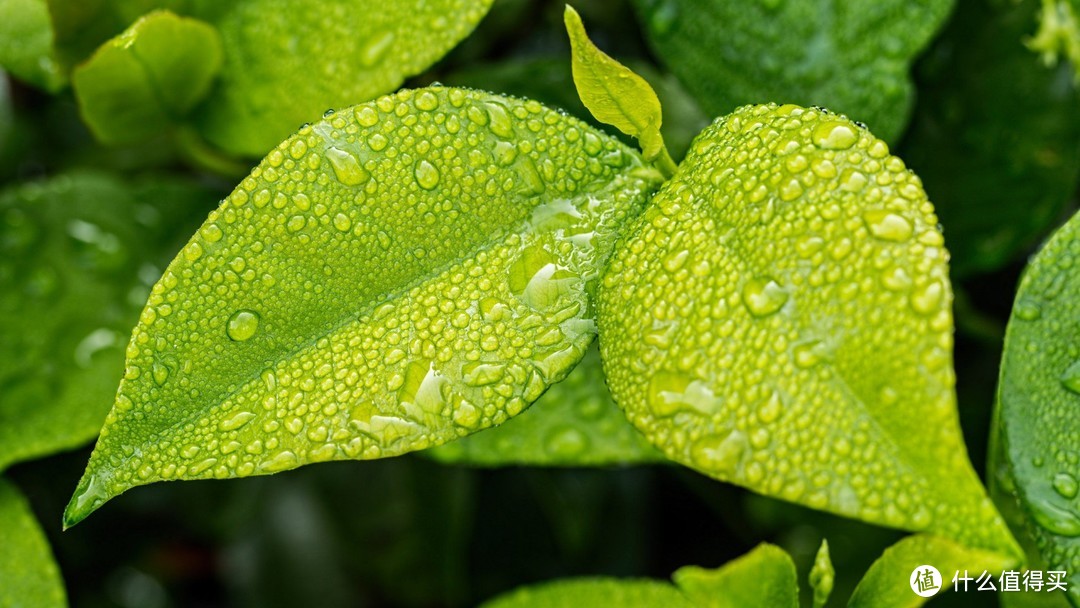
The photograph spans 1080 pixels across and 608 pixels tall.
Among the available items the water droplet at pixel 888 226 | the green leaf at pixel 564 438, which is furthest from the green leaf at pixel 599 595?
the water droplet at pixel 888 226

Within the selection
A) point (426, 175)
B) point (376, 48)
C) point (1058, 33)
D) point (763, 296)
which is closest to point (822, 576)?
point (763, 296)

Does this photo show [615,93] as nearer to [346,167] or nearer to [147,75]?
[346,167]

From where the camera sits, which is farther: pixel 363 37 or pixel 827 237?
pixel 363 37

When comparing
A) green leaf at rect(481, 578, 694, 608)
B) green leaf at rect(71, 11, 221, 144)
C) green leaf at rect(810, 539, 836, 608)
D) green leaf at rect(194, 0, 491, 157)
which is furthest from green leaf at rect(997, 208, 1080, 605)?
green leaf at rect(71, 11, 221, 144)

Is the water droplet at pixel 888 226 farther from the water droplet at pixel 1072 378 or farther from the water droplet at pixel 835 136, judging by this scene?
the water droplet at pixel 1072 378

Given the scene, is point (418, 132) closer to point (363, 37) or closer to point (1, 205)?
point (363, 37)

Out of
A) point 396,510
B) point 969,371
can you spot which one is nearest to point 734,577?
point 969,371
